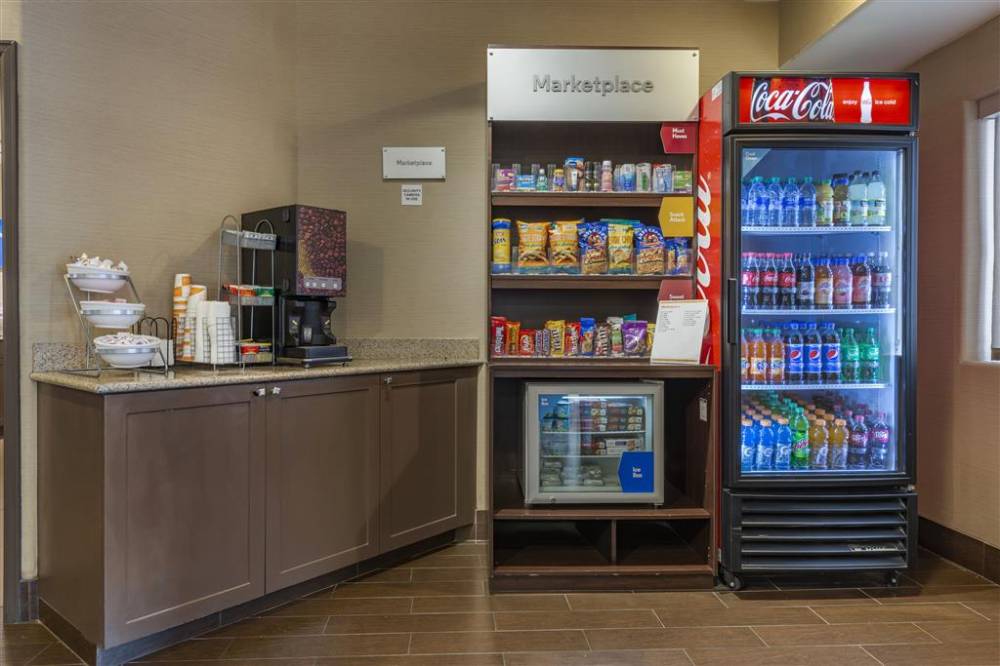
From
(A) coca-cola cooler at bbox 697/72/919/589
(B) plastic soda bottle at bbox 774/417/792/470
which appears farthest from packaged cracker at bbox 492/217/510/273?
(B) plastic soda bottle at bbox 774/417/792/470

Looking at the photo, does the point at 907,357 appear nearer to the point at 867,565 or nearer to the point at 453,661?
the point at 867,565

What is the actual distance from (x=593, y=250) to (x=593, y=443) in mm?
1003

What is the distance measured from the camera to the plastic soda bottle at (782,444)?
3332mm

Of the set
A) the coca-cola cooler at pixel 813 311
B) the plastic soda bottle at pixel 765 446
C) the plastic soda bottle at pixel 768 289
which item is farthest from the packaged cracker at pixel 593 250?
the plastic soda bottle at pixel 765 446

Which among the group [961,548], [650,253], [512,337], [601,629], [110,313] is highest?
[650,253]

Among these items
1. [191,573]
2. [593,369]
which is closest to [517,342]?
[593,369]

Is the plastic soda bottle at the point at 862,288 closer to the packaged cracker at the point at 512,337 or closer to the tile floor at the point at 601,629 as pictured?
the tile floor at the point at 601,629

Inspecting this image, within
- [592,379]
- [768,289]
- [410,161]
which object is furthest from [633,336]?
[410,161]

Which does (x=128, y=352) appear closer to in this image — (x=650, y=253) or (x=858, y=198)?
(x=650, y=253)

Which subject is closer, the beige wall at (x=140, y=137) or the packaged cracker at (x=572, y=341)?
the beige wall at (x=140, y=137)

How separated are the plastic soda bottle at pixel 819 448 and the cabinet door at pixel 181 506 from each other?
263cm

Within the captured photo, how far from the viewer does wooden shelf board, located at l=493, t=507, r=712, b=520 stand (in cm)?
324

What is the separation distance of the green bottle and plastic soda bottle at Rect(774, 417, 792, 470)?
26 millimetres

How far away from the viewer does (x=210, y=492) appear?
273 cm
